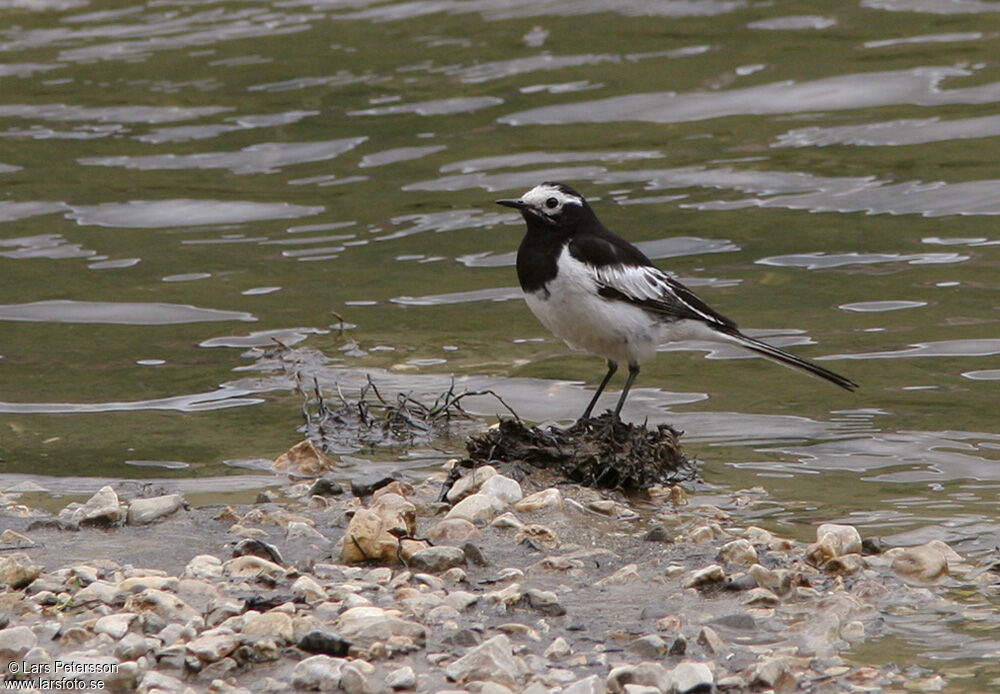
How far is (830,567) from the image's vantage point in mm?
6348

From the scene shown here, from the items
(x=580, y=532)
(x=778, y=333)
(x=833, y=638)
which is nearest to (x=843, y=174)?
(x=778, y=333)

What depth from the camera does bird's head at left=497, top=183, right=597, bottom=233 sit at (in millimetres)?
8359

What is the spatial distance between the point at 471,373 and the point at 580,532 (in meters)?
3.16

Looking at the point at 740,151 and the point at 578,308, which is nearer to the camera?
the point at 578,308

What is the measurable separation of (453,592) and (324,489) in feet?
5.82

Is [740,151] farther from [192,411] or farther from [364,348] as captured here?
[192,411]

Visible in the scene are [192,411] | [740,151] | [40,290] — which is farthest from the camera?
[740,151]

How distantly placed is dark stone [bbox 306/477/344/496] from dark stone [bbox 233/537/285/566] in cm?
117

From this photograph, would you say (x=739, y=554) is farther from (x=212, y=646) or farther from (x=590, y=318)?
(x=212, y=646)

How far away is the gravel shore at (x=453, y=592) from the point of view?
16.6ft

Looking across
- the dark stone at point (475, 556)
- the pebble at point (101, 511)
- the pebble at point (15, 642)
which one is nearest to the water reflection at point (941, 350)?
the dark stone at point (475, 556)

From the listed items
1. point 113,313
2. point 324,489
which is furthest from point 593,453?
point 113,313

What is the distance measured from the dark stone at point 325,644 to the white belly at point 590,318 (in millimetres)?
3257

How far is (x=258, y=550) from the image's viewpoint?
6.36 m
